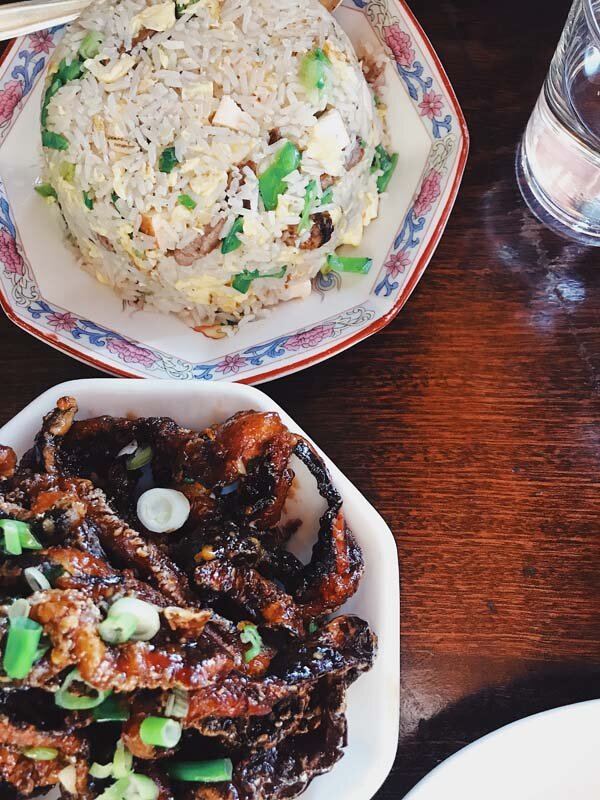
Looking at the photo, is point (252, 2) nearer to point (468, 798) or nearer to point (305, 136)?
point (305, 136)

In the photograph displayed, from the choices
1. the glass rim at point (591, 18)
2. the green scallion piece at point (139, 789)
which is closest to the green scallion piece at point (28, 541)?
the green scallion piece at point (139, 789)

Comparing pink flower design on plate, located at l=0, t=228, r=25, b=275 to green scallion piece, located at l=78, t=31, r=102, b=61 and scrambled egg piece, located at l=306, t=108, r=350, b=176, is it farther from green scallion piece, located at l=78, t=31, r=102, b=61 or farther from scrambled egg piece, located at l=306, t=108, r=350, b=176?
scrambled egg piece, located at l=306, t=108, r=350, b=176

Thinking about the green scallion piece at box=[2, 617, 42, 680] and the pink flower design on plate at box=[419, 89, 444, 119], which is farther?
the pink flower design on plate at box=[419, 89, 444, 119]

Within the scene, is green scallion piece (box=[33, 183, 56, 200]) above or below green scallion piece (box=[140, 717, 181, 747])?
above

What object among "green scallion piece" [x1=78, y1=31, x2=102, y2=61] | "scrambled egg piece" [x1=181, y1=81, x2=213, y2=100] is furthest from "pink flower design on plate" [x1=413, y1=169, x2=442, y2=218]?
"green scallion piece" [x1=78, y1=31, x2=102, y2=61]

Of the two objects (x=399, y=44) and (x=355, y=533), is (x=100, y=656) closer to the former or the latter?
(x=355, y=533)

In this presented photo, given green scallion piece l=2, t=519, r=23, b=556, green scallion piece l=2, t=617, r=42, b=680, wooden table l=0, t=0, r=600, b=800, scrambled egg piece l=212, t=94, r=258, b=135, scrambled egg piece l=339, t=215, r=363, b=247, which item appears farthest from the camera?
scrambled egg piece l=339, t=215, r=363, b=247

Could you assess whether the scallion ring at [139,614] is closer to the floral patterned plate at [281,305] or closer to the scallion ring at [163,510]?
the scallion ring at [163,510]

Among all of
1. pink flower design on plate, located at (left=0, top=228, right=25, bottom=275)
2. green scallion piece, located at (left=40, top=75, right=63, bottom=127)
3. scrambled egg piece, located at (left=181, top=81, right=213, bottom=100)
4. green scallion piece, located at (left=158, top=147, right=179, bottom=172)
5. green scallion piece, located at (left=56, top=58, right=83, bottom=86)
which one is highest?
green scallion piece, located at (left=56, top=58, right=83, bottom=86)
